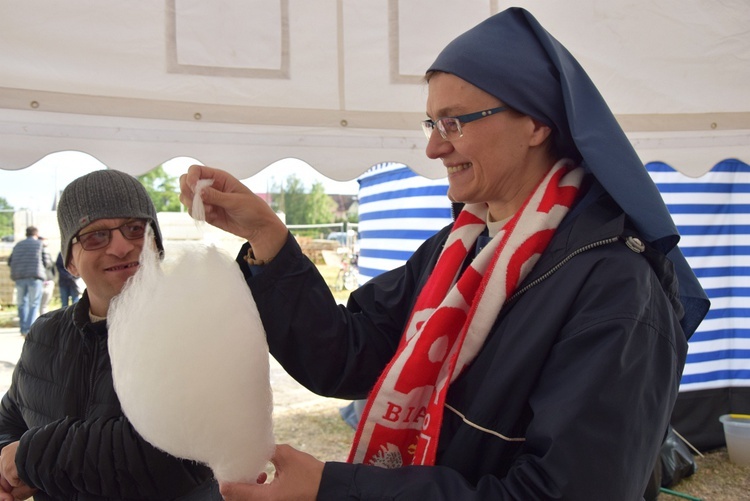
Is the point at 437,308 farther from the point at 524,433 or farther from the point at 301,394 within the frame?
the point at 301,394

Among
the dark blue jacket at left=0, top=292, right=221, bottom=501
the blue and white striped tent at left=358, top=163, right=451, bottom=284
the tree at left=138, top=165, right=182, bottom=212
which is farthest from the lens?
the tree at left=138, top=165, right=182, bottom=212

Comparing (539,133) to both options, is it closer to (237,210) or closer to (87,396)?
(237,210)

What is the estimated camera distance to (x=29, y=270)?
7.41 metres

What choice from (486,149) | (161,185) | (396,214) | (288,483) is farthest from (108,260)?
(161,185)

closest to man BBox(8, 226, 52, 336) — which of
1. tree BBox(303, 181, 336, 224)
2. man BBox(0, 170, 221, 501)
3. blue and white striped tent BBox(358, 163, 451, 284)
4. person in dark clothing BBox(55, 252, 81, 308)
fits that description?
person in dark clothing BBox(55, 252, 81, 308)

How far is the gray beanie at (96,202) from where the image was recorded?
51.5 inches

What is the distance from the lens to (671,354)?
0.82 metres

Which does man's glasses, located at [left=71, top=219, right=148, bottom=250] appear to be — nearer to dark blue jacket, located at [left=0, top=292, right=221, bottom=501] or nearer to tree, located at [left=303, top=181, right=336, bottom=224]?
dark blue jacket, located at [left=0, top=292, right=221, bottom=501]

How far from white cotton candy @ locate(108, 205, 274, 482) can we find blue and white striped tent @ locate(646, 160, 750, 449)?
11.2 feet

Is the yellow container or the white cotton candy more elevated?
the white cotton candy

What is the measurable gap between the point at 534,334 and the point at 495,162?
34 centimetres

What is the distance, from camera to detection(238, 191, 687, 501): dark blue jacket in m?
0.76

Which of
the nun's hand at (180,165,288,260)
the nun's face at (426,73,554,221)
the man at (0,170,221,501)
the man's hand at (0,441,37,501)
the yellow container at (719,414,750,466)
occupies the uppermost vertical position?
the nun's face at (426,73,554,221)

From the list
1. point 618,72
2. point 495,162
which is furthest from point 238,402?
point 618,72
